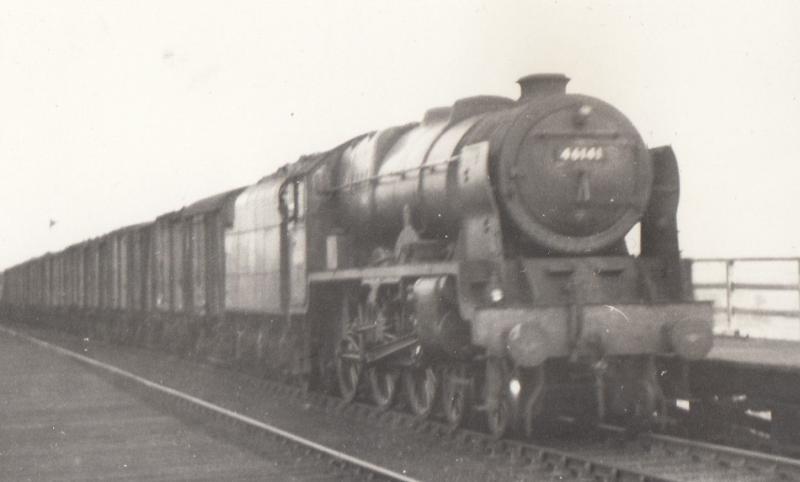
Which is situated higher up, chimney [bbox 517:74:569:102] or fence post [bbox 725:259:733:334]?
chimney [bbox 517:74:569:102]

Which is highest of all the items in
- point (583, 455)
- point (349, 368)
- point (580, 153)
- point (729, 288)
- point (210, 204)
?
point (210, 204)

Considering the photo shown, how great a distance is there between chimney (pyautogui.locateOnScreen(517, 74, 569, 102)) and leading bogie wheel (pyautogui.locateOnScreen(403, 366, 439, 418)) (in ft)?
9.51

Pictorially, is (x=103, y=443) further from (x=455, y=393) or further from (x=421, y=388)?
(x=455, y=393)

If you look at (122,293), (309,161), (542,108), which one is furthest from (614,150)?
(122,293)

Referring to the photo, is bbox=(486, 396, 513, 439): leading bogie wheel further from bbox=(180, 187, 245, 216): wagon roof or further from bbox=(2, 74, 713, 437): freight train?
bbox=(180, 187, 245, 216): wagon roof

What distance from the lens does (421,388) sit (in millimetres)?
12383

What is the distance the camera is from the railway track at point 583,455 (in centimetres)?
870

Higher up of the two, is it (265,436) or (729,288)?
(729,288)

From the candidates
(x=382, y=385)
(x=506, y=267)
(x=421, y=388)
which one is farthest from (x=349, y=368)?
(x=506, y=267)

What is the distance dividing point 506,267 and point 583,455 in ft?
5.79

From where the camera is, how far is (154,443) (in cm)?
1107

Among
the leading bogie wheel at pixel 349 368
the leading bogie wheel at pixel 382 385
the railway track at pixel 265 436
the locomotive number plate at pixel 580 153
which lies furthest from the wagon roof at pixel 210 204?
the locomotive number plate at pixel 580 153

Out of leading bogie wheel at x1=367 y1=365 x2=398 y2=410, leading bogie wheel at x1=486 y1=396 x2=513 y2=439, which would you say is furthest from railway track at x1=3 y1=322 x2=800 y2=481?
leading bogie wheel at x1=367 y1=365 x2=398 y2=410

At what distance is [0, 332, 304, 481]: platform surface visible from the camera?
30.9ft
